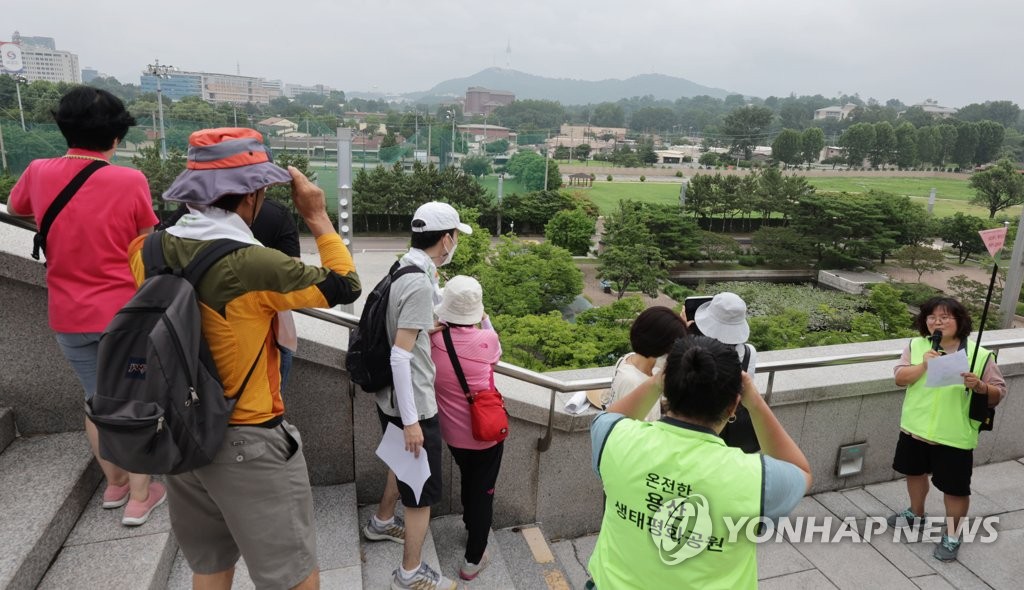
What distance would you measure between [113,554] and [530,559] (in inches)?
72.9

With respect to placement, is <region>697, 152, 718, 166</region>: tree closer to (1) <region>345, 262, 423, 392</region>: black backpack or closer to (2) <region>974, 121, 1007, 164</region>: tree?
(2) <region>974, 121, 1007, 164</region>: tree

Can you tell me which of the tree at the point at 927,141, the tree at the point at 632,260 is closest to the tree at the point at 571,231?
the tree at the point at 632,260

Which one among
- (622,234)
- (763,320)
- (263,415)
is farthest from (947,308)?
(622,234)

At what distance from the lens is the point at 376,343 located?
2.43 metres

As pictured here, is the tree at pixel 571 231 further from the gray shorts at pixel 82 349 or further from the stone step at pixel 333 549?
the gray shorts at pixel 82 349

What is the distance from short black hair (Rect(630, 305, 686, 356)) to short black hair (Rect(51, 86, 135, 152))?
204 centimetres

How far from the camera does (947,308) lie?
11.1 feet

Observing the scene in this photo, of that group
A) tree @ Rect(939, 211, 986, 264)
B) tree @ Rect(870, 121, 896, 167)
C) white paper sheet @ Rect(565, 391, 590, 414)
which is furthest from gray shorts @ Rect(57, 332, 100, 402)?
tree @ Rect(870, 121, 896, 167)

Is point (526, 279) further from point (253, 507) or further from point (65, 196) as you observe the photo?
point (253, 507)

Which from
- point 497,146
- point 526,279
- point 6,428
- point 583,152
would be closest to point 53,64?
point 583,152

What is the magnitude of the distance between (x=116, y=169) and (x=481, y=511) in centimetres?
196

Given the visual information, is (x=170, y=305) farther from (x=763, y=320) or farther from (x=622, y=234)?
(x=622, y=234)

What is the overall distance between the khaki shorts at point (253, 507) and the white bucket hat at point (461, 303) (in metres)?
0.88

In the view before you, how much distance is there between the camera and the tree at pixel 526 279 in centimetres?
1894
